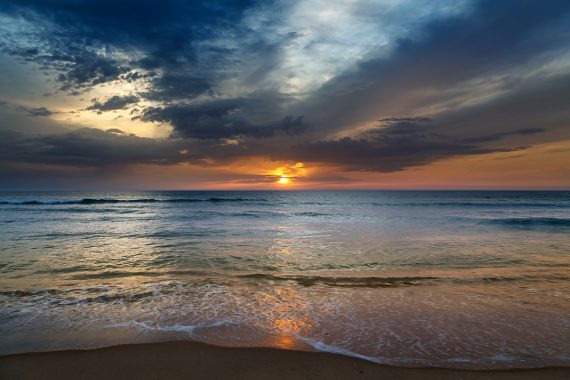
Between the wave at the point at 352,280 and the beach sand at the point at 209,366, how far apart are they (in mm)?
4333

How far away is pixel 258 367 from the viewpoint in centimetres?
475

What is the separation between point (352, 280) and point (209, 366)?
585 centimetres

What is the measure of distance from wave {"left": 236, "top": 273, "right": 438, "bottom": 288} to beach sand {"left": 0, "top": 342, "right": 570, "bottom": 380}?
4.33m

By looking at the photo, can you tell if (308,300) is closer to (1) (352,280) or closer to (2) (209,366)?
(1) (352,280)

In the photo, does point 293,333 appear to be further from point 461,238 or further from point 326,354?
point 461,238

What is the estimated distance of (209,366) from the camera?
4.78 m

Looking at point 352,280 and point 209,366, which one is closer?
point 209,366

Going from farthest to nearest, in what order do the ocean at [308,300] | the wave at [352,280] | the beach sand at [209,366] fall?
the wave at [352,280] < the ocean at [308,300] < the beach sand at [209,366]

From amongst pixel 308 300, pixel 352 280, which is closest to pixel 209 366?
pixel 308 300

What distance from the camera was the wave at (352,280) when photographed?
927cm

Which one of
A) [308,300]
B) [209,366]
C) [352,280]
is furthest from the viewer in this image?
[352,280]

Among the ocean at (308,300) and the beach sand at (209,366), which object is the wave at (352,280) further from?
the beach sand at (209,366)

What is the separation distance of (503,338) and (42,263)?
14278mm

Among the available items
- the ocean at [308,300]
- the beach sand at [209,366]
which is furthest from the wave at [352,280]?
the beach sand at [209,366]
